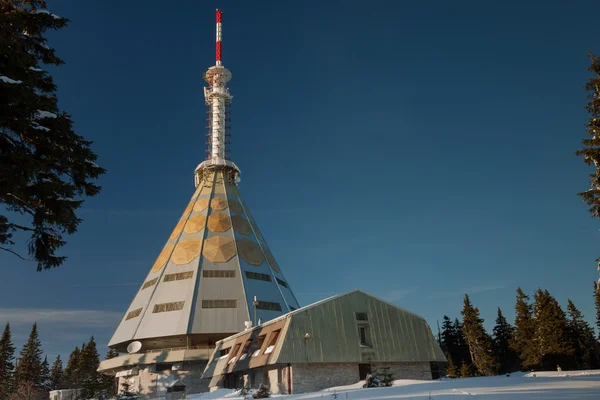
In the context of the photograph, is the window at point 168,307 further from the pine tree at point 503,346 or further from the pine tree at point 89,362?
the pine tree at point 503,346

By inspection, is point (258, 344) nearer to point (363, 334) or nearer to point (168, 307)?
point (363, 334)

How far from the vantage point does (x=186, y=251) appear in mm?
53656

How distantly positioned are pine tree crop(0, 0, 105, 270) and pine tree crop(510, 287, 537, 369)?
58105 mm

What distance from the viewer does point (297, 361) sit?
92.2ft

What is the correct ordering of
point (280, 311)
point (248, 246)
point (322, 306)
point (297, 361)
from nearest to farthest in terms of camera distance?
point (297, 361) < point (322, 306) < point (280, 311) < point (248, 246)

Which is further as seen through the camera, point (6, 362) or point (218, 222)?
point (6, 362)

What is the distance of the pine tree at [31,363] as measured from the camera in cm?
7893

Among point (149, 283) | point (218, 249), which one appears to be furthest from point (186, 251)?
point (149, 283)

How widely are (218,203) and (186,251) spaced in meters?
8.69

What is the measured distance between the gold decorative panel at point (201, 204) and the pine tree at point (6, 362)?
124ft

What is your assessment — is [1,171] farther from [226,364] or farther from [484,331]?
[484,331]

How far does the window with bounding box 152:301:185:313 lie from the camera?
47.2 meters

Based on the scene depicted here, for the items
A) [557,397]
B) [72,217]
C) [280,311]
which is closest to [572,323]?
[280,311]

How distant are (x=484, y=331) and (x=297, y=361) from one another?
3850 centimetres
